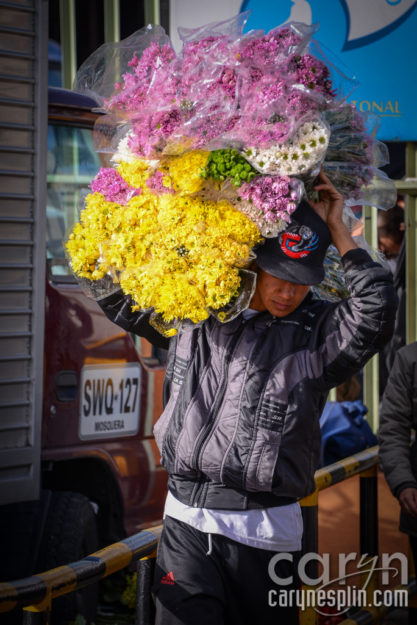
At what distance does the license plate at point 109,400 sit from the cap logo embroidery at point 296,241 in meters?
2.29

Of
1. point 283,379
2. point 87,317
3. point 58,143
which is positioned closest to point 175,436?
point 283,379

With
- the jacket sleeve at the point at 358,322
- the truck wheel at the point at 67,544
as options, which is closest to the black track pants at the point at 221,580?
the jacket sleeve at the point at 358,322

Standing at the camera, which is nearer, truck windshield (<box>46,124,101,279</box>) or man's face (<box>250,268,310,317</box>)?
man's face (<box>250,268,310,317</box>)

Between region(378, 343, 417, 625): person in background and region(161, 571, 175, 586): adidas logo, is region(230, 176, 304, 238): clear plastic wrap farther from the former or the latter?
region(378, 343, 417, 625): person in background

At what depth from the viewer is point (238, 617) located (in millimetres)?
2473

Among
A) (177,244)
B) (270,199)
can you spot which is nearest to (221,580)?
(177,244)

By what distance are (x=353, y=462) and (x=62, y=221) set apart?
7.19 ft

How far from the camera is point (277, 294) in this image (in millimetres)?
2521

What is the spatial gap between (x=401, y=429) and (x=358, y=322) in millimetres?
1585

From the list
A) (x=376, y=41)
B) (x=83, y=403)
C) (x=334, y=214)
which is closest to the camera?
(x=334, y=214)

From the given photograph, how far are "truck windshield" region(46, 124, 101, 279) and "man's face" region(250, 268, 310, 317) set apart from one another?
2130mm

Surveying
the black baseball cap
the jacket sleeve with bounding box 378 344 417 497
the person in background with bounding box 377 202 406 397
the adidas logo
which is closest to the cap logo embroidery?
the black baseball cap

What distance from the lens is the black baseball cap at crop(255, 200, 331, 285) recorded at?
96.0 inches

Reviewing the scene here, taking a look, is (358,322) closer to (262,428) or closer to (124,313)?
(262,428)
